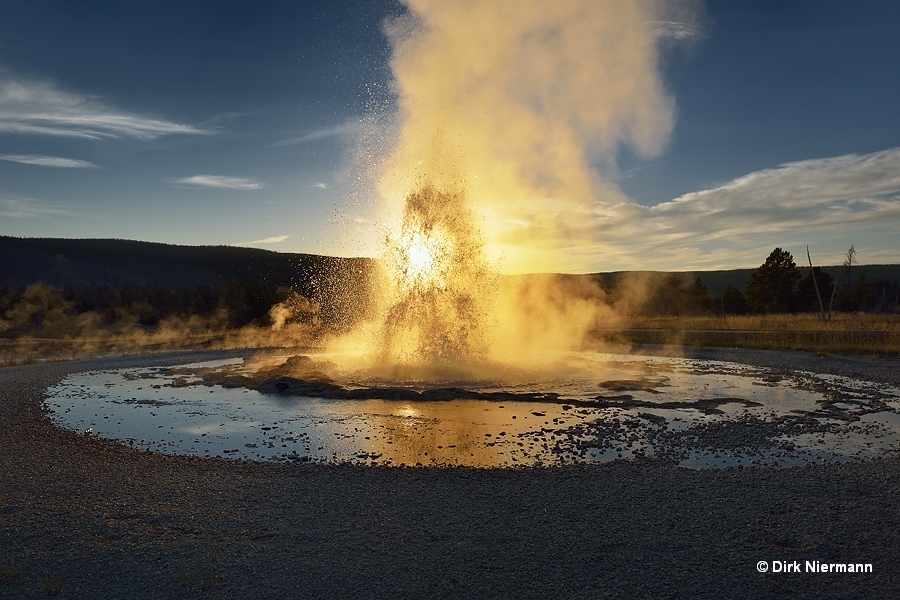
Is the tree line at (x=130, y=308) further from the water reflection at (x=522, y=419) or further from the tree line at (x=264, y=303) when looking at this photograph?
the water reflection at (x=522, y=419)

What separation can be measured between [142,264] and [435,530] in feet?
491

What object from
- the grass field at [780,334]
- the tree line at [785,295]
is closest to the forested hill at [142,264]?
the tree line at [785,295]

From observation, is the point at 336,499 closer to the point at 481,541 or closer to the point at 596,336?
the point at 481,541

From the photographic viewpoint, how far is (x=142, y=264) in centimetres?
13962

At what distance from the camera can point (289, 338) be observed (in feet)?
144

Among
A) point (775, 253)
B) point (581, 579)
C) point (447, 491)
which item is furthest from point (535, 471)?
point (775, 253)

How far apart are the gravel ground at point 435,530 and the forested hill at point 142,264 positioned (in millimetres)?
103196

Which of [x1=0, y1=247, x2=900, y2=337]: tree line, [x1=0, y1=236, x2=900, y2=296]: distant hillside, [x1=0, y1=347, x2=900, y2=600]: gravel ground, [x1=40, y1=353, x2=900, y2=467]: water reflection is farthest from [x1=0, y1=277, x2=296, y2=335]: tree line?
[x1=0, y1=347, x2=900, y2=600]: gravel ground

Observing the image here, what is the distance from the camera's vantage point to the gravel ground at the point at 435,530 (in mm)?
6184

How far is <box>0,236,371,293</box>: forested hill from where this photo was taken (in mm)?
118000

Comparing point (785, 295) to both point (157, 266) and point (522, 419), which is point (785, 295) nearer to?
point (522, 419)

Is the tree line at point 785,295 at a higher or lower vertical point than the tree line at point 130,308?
higher

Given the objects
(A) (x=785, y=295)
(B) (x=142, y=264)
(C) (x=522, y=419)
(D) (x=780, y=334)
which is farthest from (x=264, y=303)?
(B) (x=142, y=264)

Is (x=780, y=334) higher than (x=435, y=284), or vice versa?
(x=435, y=284)
